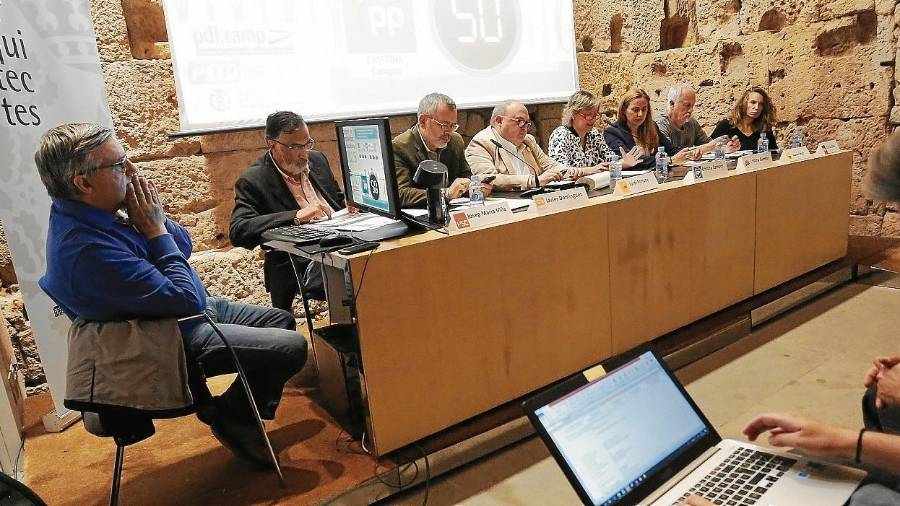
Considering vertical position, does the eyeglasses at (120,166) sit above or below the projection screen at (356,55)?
below

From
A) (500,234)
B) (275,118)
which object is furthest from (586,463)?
(275,118)

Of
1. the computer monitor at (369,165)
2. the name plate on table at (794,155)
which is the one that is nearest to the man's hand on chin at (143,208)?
the computer monitor at (369,165)

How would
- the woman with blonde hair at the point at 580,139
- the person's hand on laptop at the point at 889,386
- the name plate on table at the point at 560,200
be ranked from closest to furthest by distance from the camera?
1. the person's hand on laptop at the point at 889,386
2. the name plate on table at the point at 560,200
3. the woman with blonde hair at the point at 580,139

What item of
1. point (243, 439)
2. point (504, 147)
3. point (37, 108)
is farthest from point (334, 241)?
point (504, 147)

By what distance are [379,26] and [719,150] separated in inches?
82.6

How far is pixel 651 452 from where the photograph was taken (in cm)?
109

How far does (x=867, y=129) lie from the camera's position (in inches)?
160

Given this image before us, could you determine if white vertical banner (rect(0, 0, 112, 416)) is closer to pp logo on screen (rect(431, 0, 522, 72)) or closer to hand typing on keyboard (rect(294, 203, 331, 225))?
hand typing on keyboard (rect(294, 203, 331, 225))

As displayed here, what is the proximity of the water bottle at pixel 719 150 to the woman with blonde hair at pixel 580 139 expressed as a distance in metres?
0.43

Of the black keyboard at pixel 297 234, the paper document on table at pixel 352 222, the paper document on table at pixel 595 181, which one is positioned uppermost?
the paper document on table at pixel 595 181

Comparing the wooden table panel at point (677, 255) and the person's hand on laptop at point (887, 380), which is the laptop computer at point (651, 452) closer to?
the person's hand on laptop at point (887, 380)

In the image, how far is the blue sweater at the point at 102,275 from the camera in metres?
1.52

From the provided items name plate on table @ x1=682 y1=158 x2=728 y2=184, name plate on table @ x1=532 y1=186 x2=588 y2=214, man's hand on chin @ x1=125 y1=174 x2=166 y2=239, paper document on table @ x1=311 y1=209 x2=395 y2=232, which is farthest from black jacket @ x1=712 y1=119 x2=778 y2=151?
man's hand on chin @ x1=125 y1=174 x2=166 y2=239

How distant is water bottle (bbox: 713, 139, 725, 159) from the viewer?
3.28 m
